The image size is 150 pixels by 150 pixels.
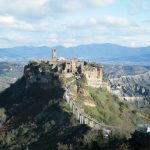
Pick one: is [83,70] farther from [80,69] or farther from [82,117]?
[82,117]

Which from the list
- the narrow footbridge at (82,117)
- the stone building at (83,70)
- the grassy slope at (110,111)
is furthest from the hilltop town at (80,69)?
the narrow footbridge at (82,117)

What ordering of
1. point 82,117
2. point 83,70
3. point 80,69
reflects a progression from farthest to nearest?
point 80,69
point 83,70
point 82,117

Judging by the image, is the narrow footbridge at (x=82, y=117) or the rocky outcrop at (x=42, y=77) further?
the rocky outcrop at (x=42, y=77)

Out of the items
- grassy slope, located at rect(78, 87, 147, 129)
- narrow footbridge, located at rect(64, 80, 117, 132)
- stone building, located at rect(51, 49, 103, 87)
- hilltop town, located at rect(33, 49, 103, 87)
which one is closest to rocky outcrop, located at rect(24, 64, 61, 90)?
hilltop town, located at rect(33, 49, 103, 87)

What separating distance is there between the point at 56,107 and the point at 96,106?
9208 millimetres

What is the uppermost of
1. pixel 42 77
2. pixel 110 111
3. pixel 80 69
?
pixel 80 69

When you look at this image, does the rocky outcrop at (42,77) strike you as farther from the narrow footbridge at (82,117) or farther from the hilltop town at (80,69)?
the narrow footbridge at (82,117)

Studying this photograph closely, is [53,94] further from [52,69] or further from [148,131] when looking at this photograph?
[148,131]

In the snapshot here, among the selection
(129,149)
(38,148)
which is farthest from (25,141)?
(129,149)

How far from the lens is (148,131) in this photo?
6044 cm

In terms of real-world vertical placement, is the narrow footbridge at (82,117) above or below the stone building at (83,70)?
below

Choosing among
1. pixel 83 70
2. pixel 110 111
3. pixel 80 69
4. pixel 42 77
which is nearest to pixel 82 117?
pixel 110 111

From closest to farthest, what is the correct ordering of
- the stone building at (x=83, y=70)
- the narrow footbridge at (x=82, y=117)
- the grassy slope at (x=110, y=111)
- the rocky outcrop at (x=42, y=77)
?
the narrow footbridge at (x=82, y=117), the grassy slope at (x=110, y=111), the rocky outcrop at (x=42, y=77), the stone building at (x=83, y=70)

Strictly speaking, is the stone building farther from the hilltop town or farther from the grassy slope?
the grassy slope
